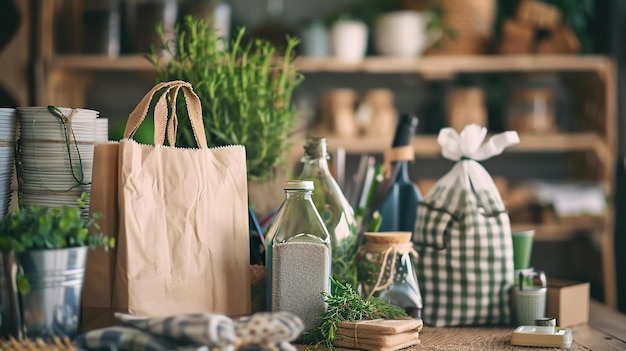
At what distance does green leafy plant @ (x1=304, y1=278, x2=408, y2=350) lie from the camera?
983 mm

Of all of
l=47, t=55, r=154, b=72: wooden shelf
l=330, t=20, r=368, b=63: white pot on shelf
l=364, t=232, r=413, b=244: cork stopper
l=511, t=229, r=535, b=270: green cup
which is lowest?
l=511, t=229, r=535, b=270: green cup

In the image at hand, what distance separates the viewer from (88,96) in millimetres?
3299

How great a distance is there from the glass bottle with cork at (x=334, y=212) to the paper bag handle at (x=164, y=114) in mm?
191

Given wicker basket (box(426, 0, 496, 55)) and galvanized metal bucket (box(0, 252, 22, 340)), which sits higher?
wicker basket (box(426, 0, 496, 55))

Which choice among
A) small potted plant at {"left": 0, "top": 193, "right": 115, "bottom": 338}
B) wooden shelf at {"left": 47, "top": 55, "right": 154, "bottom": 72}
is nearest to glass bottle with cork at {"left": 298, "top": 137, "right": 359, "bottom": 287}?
small potted plant at {"left": 0, "top": 193, "right": 115, "bottom": 338}

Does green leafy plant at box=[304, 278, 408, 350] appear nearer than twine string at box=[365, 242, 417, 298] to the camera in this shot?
Yes

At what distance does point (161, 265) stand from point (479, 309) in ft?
1.74

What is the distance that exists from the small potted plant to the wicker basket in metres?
2.38

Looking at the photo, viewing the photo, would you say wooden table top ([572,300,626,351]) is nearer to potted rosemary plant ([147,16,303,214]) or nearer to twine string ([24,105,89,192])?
potted rosemary plant ([147,16,303,214])

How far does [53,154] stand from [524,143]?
92.6 inches

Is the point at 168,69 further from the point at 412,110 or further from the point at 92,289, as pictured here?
the point at 412,110

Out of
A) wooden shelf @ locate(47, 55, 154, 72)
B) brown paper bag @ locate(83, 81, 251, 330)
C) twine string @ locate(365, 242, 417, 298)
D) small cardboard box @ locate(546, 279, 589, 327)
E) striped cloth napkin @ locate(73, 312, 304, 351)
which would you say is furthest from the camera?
wooden shelf @ locate(47, 55, 154, 72)

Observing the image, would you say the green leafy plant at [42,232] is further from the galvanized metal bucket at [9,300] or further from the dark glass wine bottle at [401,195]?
the dark glass wine bottle at [401,195]

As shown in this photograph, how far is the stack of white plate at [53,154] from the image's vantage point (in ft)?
3.39
